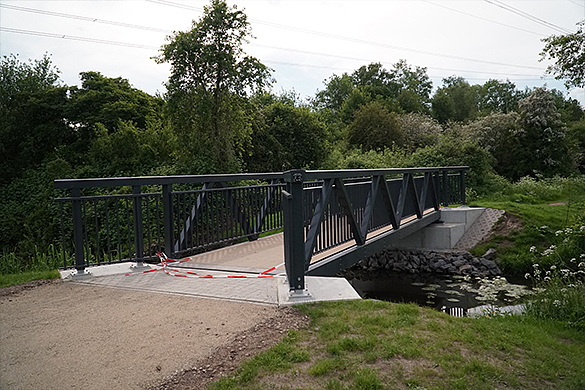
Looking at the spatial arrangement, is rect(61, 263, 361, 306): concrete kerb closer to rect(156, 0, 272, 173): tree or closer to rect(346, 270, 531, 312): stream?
rect(346, 270, 531, 312): stream

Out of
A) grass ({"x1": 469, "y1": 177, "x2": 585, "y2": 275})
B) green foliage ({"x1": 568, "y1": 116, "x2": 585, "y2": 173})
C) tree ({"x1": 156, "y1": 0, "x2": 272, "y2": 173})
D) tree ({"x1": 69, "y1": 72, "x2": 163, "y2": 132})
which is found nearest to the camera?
grass ({"x1": 469, "y1": 177, "x2": 585, "y2": 275})

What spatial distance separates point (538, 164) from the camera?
88.8 feet

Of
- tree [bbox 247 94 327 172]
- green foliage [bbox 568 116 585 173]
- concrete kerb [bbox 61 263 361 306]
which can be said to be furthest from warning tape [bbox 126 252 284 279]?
green foliage [bbox 568 116 585 173]

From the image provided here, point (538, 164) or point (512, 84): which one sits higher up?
point (512, 84)

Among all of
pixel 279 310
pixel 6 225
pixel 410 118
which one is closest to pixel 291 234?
pixel 279 310

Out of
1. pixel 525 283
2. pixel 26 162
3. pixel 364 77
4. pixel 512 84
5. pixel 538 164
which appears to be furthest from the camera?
pixel 512 84

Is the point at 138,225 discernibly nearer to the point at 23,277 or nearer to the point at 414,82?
the point at 23,277

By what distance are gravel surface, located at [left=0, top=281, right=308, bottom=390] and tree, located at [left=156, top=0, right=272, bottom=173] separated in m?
9.36

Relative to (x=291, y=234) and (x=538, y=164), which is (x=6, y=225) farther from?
(x=538, y=164)

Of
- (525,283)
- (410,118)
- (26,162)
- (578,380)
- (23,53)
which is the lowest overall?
(525,283)

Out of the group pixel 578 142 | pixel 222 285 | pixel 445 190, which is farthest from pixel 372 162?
pixel 578 142

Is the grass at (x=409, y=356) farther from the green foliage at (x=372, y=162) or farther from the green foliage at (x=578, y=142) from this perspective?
the green foliage at (x=578, y=142)

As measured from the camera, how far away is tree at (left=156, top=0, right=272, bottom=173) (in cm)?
1366

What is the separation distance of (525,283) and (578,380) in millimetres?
7883
